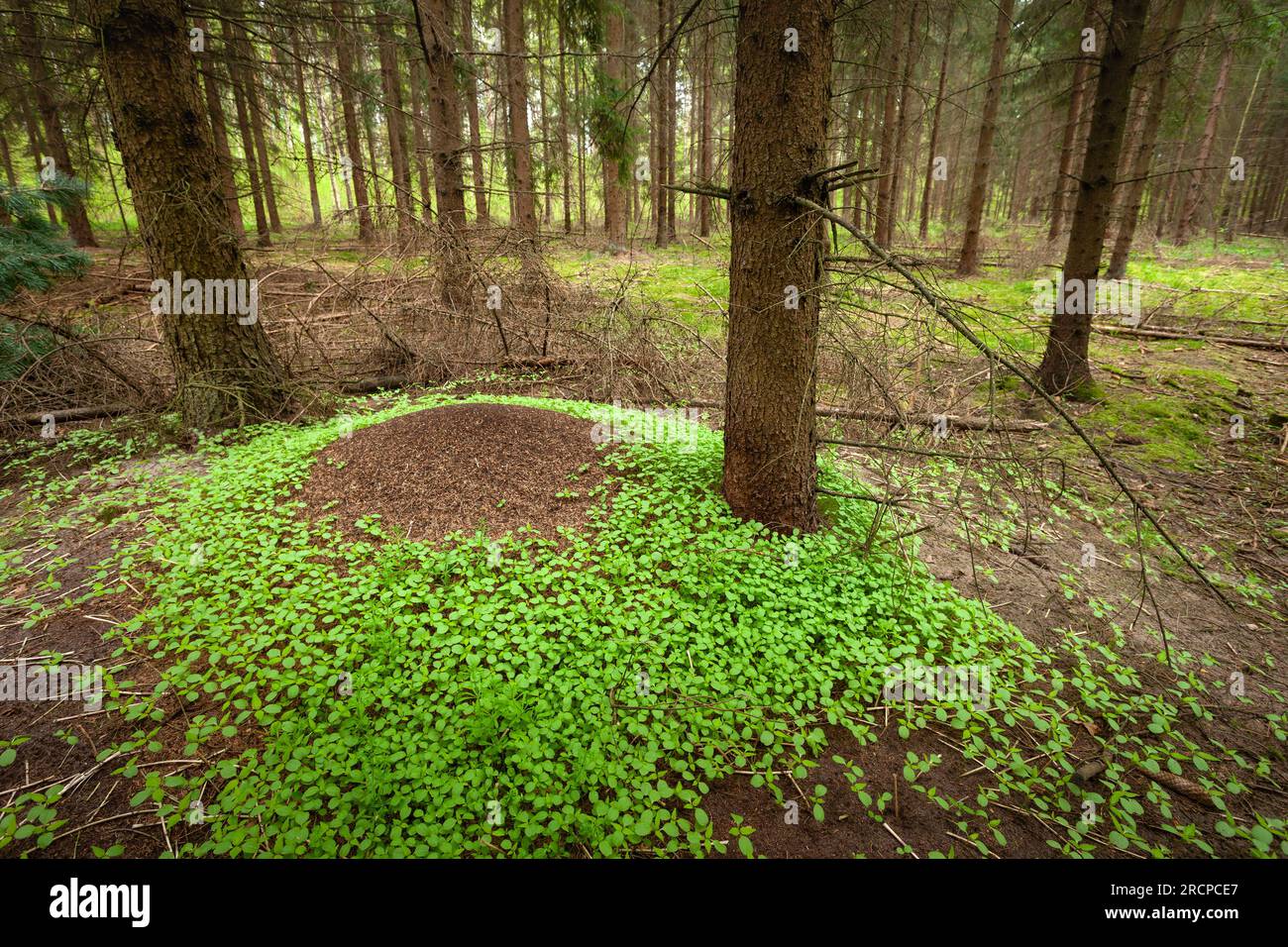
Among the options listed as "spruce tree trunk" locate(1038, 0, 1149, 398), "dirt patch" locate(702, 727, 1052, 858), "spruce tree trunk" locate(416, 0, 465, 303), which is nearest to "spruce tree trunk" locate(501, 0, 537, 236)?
"spruce tree trunk" locate(416, 0, 465, 303)

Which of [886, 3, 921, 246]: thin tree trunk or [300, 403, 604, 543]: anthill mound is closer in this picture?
[886, 3, 921, 246]: thin tree trunk

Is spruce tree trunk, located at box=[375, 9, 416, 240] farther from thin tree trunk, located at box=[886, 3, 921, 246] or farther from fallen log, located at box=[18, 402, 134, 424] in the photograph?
thin tree trunk, located at box=[886, 3, 921, 246]

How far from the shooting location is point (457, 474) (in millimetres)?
4625

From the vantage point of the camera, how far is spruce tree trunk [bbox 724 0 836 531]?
3309 mm

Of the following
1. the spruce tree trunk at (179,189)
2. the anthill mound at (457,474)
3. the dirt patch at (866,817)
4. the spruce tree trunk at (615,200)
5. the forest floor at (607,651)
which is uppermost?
the spruce tree trunk at (615,200)

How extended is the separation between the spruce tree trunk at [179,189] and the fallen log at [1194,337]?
1495 centimetres

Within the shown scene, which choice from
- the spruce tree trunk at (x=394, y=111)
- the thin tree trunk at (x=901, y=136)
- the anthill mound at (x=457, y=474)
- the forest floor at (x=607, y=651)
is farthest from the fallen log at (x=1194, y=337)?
the spruce tree trunk at (x=394, y=111)

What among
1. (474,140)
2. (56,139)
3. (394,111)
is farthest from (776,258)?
(56,139)

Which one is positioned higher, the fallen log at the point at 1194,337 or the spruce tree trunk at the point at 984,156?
the spruce tree trunk at the point at 984,156

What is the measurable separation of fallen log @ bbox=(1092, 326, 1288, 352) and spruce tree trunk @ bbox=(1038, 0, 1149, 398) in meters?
4.72

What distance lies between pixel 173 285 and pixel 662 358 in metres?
5.68

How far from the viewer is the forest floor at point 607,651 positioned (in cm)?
249

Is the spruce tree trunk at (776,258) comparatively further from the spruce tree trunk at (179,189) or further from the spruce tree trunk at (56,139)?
the spruce tree trunk at (56,139)
